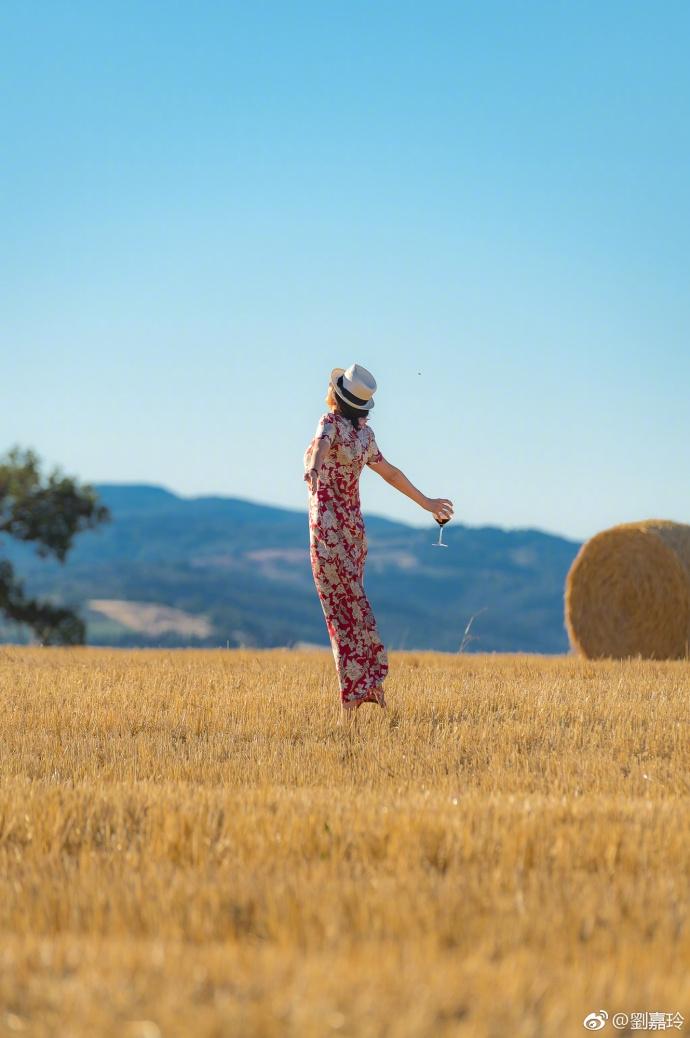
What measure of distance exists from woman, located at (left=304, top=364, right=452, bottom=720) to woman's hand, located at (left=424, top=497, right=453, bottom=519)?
519 mm

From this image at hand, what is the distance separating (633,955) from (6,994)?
1.84 m

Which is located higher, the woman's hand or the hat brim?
the hat brim

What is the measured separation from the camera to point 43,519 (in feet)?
95.5

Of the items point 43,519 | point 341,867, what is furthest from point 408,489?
point 43,519

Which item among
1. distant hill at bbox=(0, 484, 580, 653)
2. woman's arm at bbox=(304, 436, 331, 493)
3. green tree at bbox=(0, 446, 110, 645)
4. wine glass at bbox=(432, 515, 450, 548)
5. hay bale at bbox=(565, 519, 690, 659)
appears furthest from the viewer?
distant hill at bbox=(0, 484, 580, 653)

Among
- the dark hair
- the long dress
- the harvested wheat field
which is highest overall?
the dark hair

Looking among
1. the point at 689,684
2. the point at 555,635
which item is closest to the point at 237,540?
the point at 555,635

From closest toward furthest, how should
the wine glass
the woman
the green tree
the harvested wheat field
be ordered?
the harvested wheat field, the woman, the wine glass, the green tree

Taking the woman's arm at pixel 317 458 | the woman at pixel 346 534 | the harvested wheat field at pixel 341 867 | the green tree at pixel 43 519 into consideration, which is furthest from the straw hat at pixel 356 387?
the green tree at pixel 43 519

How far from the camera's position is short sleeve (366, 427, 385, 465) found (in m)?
9.14

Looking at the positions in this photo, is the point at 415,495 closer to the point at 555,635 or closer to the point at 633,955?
the point at 633,955

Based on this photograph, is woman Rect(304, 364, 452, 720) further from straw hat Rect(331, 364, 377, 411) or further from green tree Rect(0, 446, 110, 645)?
green tree Rect(0, 446, 110, 645)

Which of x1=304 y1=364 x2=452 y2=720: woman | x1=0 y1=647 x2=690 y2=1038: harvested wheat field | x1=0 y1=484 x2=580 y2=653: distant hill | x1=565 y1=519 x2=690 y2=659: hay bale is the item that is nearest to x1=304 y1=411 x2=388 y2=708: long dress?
x1=304 y1=364 x2=452 y2=720: woman

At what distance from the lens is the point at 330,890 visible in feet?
13.9
